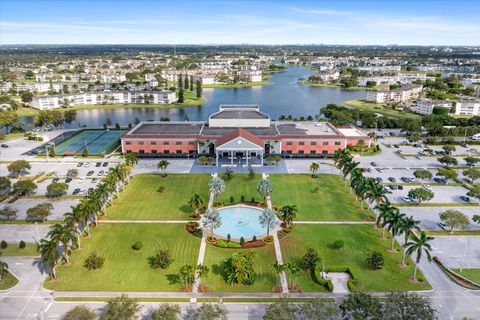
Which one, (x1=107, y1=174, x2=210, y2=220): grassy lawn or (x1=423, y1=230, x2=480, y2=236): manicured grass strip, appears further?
(x1=107, y1=174, x2=210, y2=220): grassy lawn

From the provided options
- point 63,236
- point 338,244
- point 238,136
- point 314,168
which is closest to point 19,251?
point 63,236

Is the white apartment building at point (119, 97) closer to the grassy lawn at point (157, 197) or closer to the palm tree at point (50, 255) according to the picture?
the grassy lawn at point (157, 197)

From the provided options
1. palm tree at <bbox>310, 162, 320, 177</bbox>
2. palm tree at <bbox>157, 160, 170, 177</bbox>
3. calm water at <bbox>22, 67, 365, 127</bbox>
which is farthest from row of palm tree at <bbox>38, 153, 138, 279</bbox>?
calm water at <bbox>22, 67, 365, 127</bbox>

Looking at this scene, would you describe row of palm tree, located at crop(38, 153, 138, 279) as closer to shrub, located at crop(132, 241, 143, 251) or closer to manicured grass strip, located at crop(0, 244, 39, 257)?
manicured grass strip, located at crop(0, 244, 39, 257)

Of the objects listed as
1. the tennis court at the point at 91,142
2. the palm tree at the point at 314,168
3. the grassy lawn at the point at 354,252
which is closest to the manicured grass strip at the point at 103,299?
the grassy lawn at the point at 354,252

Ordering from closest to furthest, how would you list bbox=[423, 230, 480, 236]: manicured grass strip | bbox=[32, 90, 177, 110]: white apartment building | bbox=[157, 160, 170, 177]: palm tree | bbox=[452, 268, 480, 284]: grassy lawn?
bbox=[452, 268, 480, 284]: grassy lawn
bbox=[423, 230, 480, 236]: manicured grass strip
bbox=[157, 160, 170, 177]: palm tree
bbox=[32, 90, 177, 110]: white apartment building

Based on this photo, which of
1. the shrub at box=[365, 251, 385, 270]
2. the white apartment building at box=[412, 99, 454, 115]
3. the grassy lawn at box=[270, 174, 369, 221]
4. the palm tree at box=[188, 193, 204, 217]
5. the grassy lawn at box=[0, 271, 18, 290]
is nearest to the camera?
the grassy lawn at box=[0, 271, 18, 290]

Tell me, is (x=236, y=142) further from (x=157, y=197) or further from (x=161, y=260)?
(x=161, y=260)
